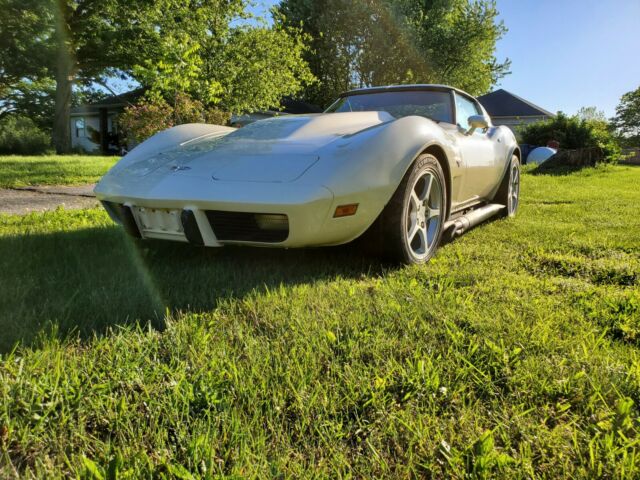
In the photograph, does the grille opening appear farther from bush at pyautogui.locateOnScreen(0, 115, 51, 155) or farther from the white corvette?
bush at pyautogui.locateOnScreen(0, 115, 51, 155)

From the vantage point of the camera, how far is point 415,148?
2.53 m

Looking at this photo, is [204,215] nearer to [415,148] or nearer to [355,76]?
[415,148]

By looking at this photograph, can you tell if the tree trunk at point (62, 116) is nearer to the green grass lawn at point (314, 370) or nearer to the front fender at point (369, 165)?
the green grass lawn at point (314, 370)

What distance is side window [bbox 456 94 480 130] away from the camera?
365cm

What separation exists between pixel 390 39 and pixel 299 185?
22.9 meters

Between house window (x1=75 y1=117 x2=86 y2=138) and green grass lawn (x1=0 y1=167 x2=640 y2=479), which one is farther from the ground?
house window (x1=75 y1=117 x2=86 y2=138)

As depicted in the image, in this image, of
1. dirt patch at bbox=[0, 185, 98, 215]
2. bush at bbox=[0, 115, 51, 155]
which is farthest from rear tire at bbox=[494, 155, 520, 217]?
bush at bbox=[0, 115, 51, 155]

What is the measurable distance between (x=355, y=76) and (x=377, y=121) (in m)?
22.6

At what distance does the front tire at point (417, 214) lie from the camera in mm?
2443

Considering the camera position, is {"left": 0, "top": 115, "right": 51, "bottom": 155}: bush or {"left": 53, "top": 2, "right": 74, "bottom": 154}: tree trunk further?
{"left": 0, "top": 115, "right": 51, "bottom": 155}: bush

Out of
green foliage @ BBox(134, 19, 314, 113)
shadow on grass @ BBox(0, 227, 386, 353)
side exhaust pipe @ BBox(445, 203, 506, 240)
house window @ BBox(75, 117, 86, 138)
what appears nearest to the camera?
shadow on grass @ BBox(0, 227, 386, 353)

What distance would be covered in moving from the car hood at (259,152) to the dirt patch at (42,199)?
6.71 feet

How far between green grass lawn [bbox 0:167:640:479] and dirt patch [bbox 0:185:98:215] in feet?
7.18

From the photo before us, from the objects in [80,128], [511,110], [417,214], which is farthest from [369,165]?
[511,110]
